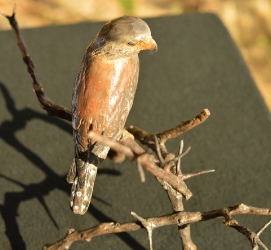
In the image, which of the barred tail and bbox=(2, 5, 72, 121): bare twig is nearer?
the barred tail

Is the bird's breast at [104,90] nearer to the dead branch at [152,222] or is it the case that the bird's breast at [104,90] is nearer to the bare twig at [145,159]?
the bare twig at [145,159]

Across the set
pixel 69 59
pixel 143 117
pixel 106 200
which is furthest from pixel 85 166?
pixel 69 59

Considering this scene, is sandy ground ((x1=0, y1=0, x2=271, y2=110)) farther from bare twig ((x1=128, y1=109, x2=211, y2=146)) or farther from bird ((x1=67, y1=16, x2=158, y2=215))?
bird ((x1=67, y1=16, x2=158, y2=215))

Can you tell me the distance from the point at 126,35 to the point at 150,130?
2.05 ft

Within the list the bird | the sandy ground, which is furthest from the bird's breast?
the sandy ground

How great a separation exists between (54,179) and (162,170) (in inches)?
21.9

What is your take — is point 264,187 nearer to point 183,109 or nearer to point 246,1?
point 183,109

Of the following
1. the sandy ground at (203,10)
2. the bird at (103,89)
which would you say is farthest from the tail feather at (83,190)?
the sandy ground at (203,10)

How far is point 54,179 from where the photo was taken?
47.2 inches

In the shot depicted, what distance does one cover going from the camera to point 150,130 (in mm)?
1342

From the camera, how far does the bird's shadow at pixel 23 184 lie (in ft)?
3.54

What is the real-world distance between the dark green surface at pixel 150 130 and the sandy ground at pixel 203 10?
0.59 metres

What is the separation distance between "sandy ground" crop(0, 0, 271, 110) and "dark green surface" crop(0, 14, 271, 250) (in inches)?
23.2

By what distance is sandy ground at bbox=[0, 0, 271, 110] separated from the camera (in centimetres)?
221
